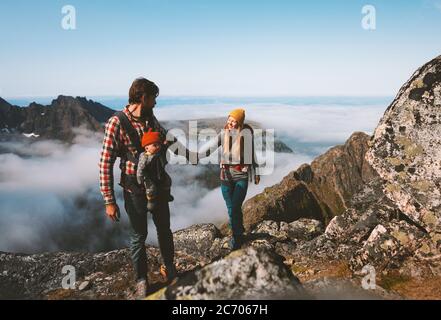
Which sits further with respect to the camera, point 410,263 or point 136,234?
point 410,263

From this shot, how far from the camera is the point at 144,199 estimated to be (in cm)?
846

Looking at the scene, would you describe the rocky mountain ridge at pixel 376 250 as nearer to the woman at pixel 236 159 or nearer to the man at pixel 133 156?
the man at pixel 133 156

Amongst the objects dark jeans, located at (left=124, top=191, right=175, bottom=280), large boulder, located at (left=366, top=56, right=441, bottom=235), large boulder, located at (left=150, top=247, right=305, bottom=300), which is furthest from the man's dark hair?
large boulder, located at (left=366, top=56, right=441, bottom=235)

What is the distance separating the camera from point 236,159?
1032 centimetres

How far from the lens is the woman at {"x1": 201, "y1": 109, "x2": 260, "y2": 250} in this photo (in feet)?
33.8

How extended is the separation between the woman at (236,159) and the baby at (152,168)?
1.88 meters

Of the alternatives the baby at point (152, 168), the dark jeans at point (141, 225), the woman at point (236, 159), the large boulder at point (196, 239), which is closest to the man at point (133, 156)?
the dark jeans at point (141, 225)

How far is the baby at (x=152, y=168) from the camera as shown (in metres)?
8.01

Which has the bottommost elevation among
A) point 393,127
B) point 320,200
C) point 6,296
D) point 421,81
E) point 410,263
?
point 320,200
